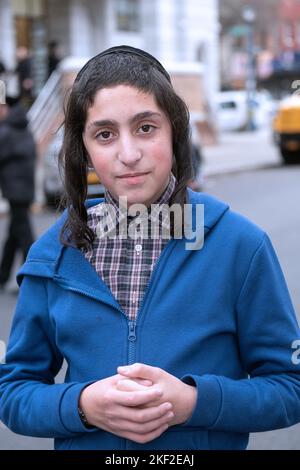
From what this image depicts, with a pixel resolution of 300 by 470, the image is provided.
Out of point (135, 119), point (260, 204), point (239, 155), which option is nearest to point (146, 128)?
point (135, 119)

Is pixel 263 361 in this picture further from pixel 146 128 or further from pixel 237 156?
pixel 237 156

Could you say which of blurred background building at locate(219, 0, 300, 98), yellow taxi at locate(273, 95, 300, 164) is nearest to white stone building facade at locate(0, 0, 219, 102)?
yellow taxi at locate(273, 95, 300, 164)

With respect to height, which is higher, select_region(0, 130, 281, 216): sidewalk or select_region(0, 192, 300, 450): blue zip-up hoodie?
select_region(0, 192, 300, 450): blue zip-up hoodie

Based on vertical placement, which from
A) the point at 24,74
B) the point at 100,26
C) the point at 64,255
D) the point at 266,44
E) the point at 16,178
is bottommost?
the point at 266,44

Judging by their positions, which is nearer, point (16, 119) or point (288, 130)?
point (16, 119)

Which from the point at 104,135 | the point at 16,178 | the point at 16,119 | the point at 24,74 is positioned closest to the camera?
the point at 104,135

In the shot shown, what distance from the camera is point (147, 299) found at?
1.70m

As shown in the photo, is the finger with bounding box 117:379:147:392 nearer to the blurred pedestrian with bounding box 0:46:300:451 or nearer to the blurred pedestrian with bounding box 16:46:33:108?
the blurred pedestrian with bounding box 0:46:300:451

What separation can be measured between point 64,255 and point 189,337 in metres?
0.32

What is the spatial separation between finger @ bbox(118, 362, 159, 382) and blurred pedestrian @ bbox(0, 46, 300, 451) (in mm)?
110

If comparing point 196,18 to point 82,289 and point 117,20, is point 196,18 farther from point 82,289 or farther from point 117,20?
point 82,289

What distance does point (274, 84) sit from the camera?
57.8m

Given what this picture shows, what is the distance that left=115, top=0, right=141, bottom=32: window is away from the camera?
82.7 ft

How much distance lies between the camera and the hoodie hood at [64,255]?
1.74 meters
